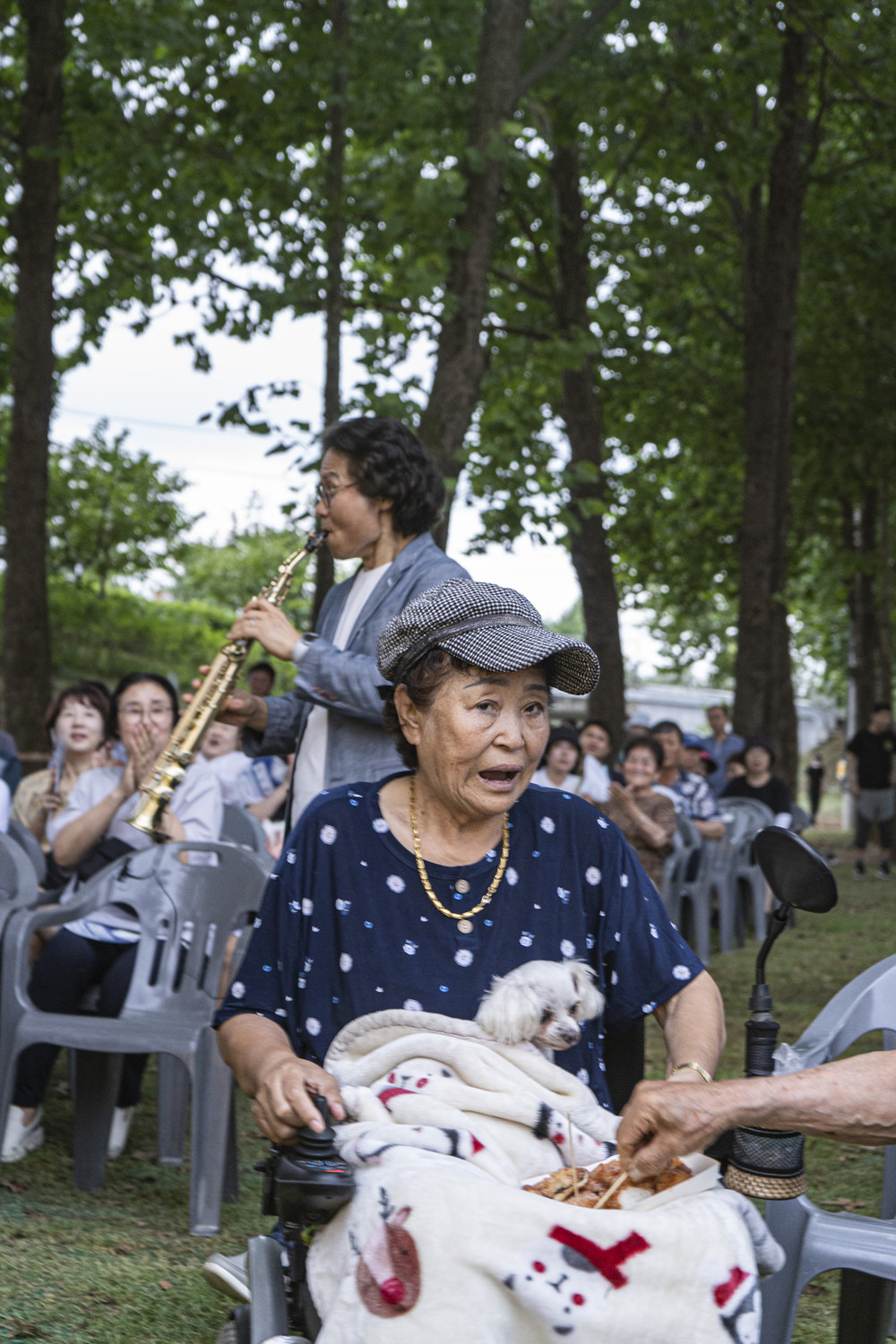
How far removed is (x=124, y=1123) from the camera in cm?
517

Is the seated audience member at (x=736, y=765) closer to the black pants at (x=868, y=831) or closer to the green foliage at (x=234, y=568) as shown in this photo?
the black pants at (x=868, y=831)

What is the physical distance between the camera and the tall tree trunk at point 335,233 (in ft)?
30.1

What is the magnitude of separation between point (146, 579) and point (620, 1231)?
27617 millimetres

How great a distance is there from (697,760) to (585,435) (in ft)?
12.1

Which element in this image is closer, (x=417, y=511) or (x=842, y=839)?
(x=417, y=511)

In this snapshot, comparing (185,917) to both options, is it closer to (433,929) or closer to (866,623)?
(433,929)

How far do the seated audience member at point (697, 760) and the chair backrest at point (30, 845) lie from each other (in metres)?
9.07

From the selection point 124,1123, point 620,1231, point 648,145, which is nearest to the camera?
point 620,1231

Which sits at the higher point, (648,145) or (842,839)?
(648,145)

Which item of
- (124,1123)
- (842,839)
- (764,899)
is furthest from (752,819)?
(842,839)

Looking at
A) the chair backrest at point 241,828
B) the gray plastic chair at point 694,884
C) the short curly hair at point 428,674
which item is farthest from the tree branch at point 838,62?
the short curly hair at point 428,674

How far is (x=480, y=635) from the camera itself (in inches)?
101

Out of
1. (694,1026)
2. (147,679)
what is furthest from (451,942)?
(147,679)

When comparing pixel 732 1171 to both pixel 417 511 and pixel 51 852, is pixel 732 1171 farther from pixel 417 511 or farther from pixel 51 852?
pixel 51 852
